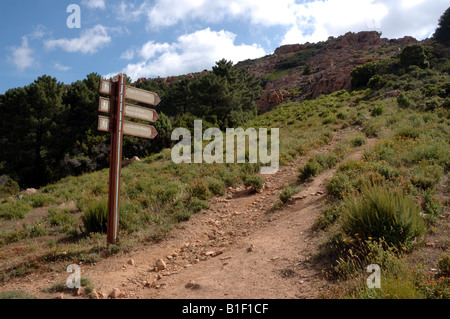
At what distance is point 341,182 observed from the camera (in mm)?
6273

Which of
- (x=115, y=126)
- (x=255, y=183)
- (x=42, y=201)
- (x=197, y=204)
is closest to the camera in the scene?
(x=115, y=126)

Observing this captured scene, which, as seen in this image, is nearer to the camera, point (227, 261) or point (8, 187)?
point (227, 261)

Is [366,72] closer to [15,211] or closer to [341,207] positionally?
[341,207]

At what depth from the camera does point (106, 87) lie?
6172mm

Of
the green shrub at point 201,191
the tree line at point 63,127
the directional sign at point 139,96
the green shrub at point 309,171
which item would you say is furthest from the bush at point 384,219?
the tree line at point 63,127

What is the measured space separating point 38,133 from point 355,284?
2938cm

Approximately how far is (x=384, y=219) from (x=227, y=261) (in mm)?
2635

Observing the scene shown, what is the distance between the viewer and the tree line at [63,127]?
76.8 ft

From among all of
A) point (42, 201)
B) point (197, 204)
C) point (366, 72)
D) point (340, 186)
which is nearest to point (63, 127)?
point (42, 201)

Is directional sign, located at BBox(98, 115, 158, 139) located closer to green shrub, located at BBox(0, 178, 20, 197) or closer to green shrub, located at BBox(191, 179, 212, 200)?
green shrub, located at BBox(191, 179, 212, 200)

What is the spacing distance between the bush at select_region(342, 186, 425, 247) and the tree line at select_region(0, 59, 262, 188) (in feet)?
63.1

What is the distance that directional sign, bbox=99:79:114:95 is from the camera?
6059 mm

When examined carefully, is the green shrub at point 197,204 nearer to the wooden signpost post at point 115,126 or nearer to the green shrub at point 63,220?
the wooden signpost post at point 115,126
